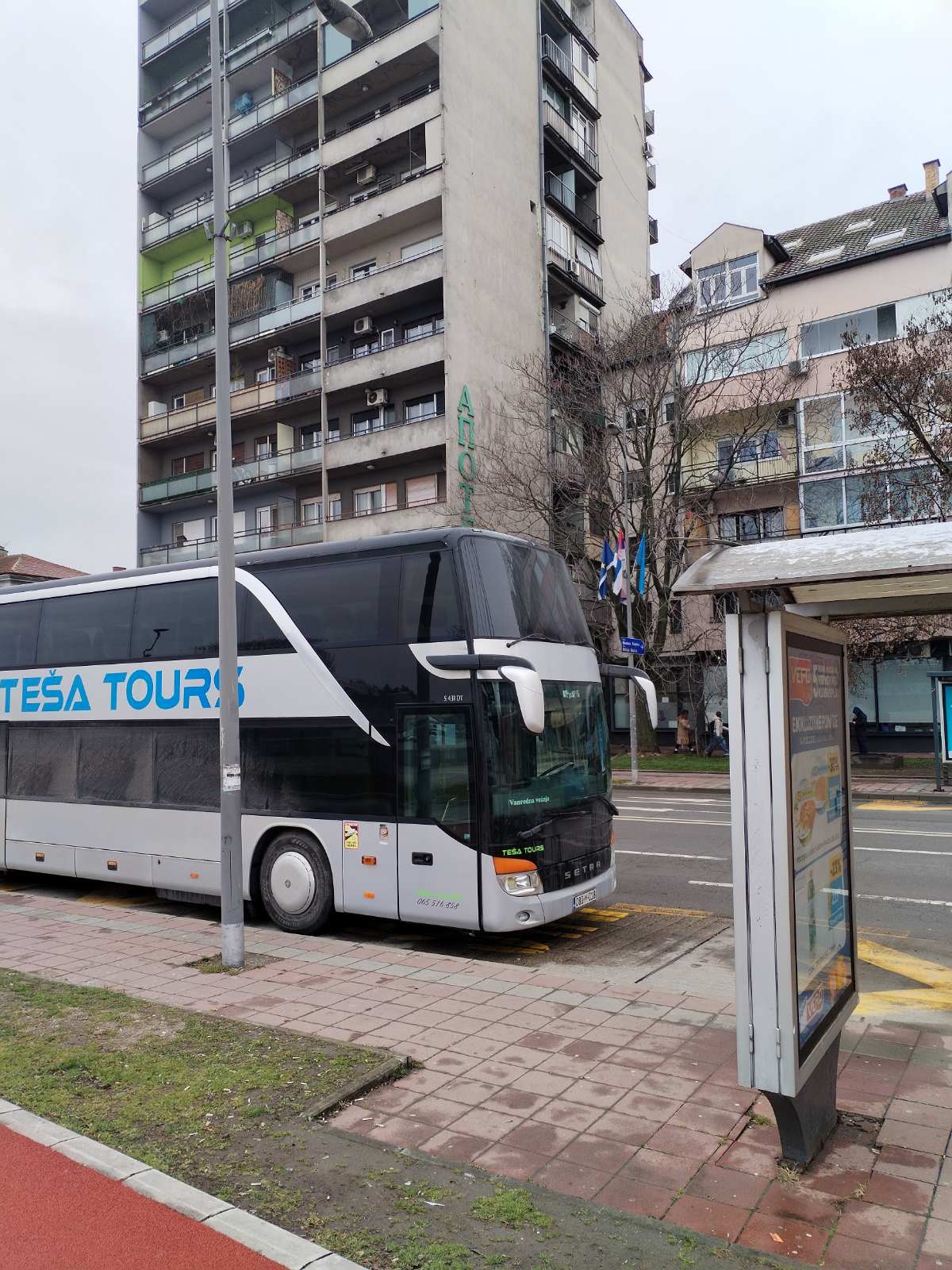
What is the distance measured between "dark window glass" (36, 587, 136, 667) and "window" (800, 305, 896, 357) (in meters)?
25.6

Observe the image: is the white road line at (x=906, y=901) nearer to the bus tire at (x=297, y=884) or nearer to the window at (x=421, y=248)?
the bus tire at (x=297, y=884)

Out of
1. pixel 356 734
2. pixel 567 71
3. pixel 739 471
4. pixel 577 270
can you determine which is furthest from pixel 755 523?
pixel 356 734

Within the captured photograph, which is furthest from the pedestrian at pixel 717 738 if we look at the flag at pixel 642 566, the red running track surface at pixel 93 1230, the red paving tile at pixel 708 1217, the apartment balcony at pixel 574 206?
the red running track surface at pixel 93 1230

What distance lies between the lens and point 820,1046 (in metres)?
4.22

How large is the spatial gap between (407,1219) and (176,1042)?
2.61 meters

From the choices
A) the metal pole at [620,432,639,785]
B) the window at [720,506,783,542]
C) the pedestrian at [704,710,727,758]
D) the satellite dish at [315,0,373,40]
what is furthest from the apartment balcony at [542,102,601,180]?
the satellite dish at [315,0,373,40]

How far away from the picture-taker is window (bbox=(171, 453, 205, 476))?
37875mm

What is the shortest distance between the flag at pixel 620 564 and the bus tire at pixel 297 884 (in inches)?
634

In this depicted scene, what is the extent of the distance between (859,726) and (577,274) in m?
20.4

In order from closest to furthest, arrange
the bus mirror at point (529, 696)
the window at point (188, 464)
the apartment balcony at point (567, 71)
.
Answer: the bus mirror at point (529, 696) → the apartment balcony at point (567, 71) → the window at point (188, 464)

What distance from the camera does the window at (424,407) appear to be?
31.8m

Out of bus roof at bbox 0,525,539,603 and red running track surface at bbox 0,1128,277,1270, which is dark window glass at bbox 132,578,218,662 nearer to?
bus roof at bbox 0,525,539,603

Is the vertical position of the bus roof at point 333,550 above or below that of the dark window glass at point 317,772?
above

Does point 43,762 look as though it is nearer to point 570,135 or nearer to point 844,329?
point 844,329
